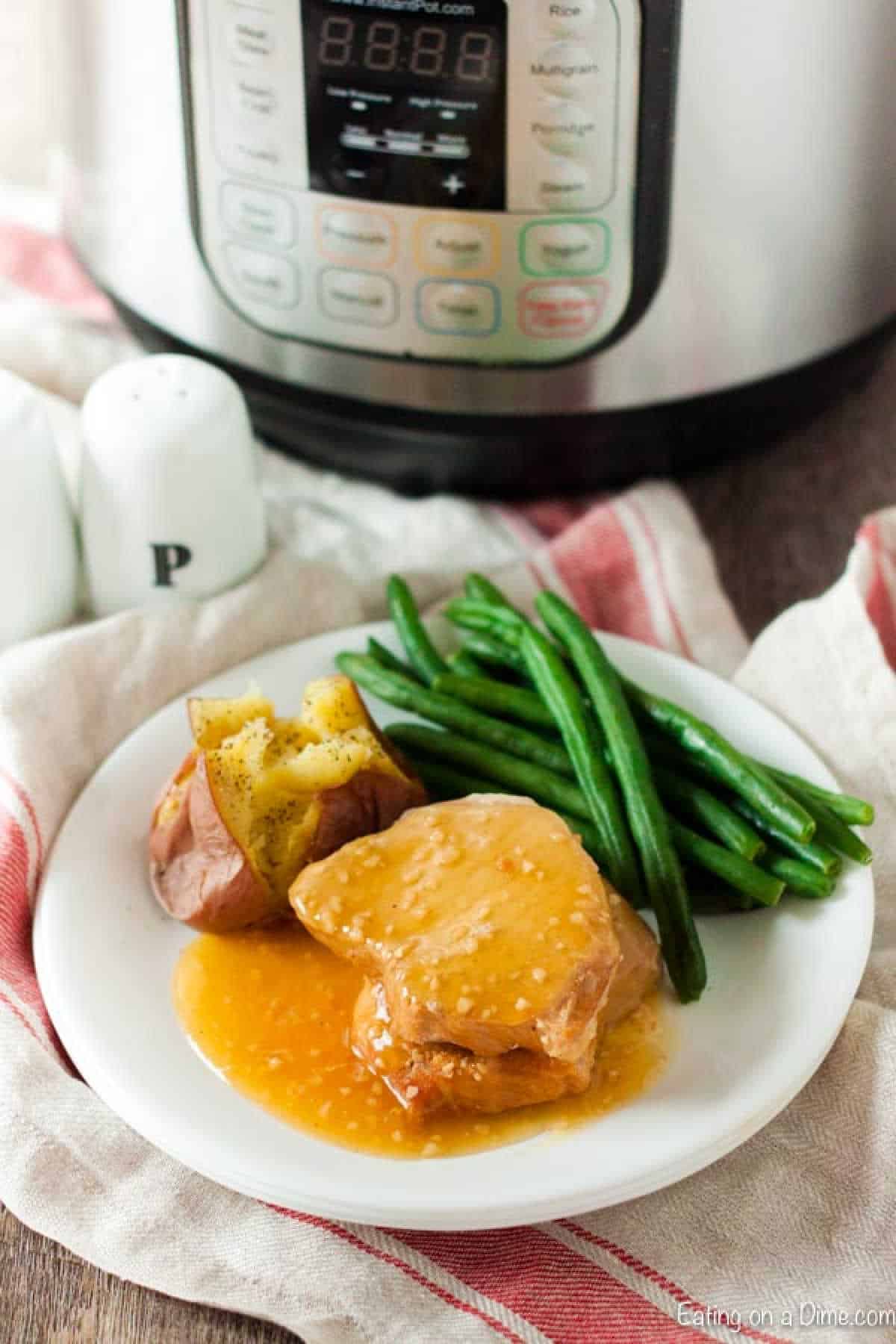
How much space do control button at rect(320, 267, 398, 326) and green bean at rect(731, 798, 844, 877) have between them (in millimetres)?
513

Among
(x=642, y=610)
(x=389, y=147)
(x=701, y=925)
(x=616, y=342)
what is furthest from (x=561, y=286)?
(x=701, y=925)

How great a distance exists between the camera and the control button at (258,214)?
Result: 4.29 feet

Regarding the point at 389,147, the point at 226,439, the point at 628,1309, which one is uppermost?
the point at 389,147

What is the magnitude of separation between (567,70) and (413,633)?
17.3 inches

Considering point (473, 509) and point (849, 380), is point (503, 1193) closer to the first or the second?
point (473, 509)

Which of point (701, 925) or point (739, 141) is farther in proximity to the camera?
point (739, 141)

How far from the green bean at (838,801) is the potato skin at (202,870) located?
0.36 m

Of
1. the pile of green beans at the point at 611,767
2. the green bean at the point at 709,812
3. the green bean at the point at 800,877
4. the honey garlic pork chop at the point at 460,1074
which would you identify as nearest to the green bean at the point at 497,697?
the pile of green beans at the point at 611,767

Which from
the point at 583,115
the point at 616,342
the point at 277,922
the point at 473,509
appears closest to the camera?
the point at 277,922

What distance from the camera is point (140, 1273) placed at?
925mm

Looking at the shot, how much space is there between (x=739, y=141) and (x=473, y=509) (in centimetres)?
42

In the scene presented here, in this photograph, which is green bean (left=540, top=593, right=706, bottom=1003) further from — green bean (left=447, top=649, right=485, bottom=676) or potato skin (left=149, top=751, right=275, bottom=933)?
potato skin (left=149, top=751, right=275, bottom=933)

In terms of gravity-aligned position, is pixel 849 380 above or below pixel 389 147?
below

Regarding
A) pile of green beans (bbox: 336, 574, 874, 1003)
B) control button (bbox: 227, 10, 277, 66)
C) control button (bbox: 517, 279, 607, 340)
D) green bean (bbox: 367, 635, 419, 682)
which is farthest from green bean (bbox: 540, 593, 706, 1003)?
control button (bbox: 227, 10, 277, 66)
